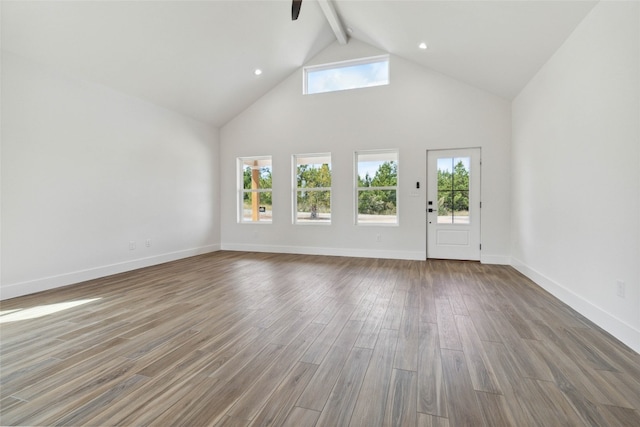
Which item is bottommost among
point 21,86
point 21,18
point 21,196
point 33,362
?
point 33,362

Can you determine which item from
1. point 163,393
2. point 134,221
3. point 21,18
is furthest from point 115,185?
point 163,393

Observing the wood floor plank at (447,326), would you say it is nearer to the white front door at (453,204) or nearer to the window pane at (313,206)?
the white front door at (453,204)

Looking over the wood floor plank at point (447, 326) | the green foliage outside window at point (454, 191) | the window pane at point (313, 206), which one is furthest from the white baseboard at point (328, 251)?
the wood floor plank at point (447, 326)

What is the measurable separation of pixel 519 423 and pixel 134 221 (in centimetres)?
555

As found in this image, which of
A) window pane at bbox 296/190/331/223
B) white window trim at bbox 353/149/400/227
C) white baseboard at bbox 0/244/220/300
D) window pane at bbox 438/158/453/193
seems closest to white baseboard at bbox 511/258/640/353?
window pane at bbox 438/158/453/193

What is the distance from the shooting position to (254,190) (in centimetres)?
718

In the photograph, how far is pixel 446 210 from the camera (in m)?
5.89

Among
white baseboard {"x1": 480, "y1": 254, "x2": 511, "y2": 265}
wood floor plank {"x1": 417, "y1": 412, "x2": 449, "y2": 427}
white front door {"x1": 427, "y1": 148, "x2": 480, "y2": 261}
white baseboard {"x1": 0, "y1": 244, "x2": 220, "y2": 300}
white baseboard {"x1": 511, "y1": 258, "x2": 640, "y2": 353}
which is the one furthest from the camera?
white front door {"x1": 427, "y1": 148, "x2": 480, "y2": 261}

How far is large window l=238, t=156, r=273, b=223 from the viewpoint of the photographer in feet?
23.4

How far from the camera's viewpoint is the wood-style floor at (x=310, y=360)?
1.55 m

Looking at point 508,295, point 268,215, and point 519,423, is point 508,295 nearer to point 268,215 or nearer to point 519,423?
point 519,423

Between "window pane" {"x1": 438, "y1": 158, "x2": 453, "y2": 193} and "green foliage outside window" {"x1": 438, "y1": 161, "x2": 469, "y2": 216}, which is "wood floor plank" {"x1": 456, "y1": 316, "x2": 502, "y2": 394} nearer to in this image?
"green foliage outside window" {"x1": 438, "y1": 161, "x2": 469, "y2": 216}

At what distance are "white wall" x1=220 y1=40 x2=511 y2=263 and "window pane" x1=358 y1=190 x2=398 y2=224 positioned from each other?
0.66 ft

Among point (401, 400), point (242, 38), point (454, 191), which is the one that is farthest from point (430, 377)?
point (242, 38)
